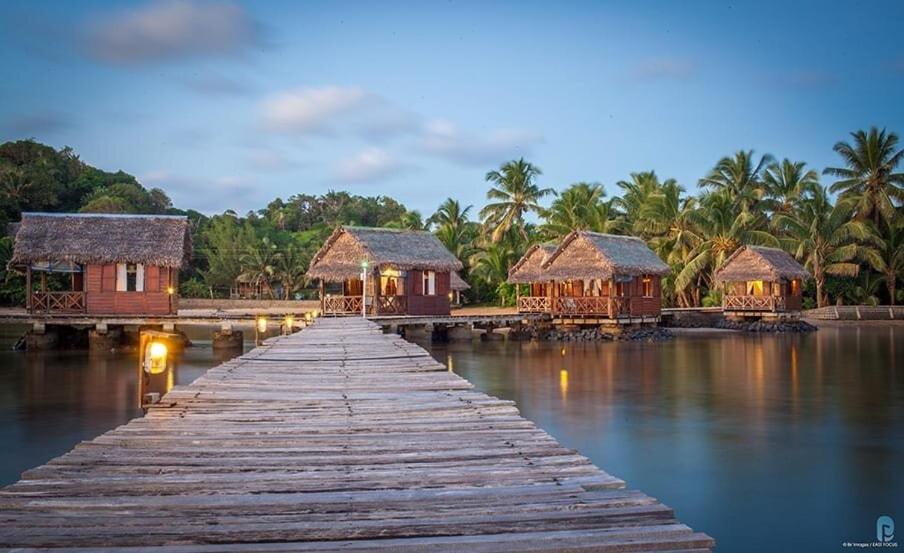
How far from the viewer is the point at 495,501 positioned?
358 cm

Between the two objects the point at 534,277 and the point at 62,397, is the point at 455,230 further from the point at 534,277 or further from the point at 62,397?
the point at 62,397

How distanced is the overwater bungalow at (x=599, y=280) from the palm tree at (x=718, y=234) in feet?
18.1

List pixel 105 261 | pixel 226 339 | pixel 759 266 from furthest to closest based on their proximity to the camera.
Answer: pixel 759 266, pixel 226 339, pixel 105 261

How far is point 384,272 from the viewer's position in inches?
1119

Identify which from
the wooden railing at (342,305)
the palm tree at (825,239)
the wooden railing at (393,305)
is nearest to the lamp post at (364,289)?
the wooden railing at (342,305)

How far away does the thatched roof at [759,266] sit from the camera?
35.3 m

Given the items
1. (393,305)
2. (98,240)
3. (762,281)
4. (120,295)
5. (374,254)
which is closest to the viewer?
(98,240)

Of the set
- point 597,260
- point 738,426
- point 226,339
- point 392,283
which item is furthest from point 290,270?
point 738,426

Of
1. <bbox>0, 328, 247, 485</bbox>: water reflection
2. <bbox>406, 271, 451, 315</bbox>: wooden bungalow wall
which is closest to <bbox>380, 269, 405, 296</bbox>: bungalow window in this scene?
<bbox>406, 271, 451, 315</bbox>: wooden bungalow wall

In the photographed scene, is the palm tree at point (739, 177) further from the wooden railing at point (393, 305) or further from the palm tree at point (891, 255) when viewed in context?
the wooden railing at point (393, 305)

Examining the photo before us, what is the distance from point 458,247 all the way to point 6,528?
4169 cm

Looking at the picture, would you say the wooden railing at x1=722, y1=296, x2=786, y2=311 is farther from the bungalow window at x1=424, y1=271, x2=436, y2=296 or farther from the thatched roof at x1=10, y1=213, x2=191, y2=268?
the thatched roof at x1=10, y1=213, x2=191, y2=268

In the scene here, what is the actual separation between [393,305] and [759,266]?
18335 mm

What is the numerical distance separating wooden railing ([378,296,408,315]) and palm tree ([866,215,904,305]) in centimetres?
2525
